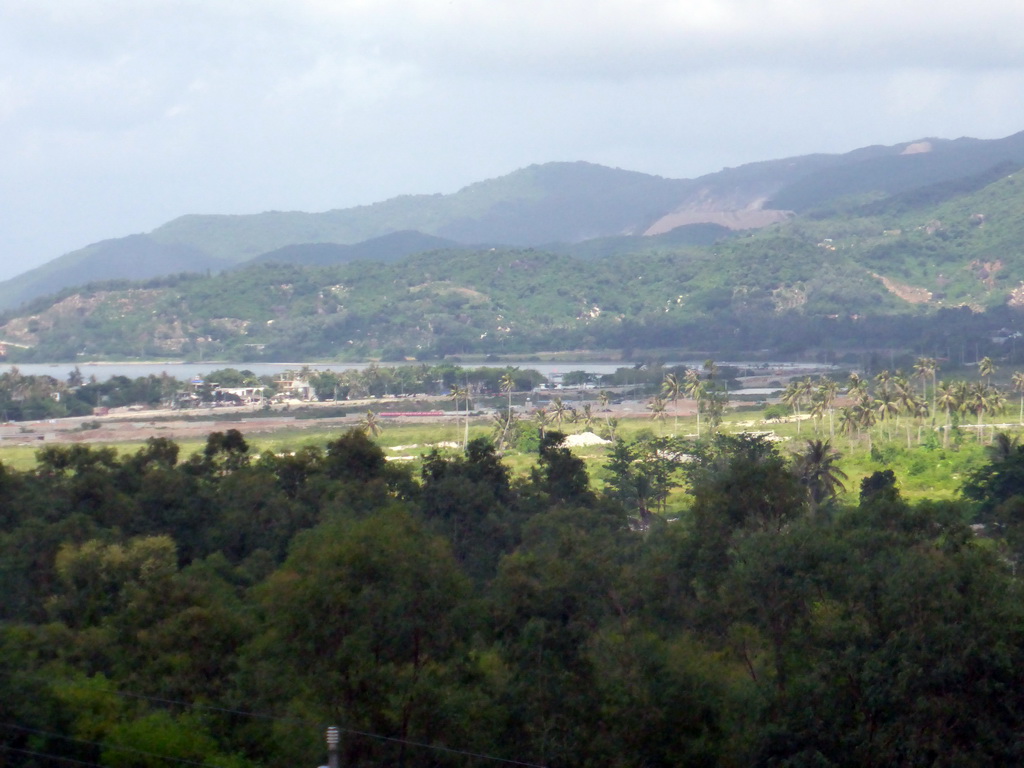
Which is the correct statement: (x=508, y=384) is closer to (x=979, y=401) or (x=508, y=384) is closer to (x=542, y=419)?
(x=542, y=419)

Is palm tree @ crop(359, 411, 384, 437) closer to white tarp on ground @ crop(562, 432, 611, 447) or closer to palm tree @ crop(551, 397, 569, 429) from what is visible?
white tarp on ground @ crop(562, 432, 611, 447)

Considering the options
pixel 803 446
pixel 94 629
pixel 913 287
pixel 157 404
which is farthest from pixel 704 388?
pixel 913 287

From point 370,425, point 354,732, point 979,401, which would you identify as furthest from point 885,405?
point 354,732

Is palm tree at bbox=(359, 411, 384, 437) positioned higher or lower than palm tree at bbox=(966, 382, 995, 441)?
higher

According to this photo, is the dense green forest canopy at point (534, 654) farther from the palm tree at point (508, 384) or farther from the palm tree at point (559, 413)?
the palm tree at point (508, 384)

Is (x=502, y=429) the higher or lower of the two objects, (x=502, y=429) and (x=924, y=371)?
the lower

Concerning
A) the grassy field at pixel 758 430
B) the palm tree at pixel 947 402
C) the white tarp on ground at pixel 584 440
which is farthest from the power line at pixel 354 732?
the palm tree at pixel 947 402

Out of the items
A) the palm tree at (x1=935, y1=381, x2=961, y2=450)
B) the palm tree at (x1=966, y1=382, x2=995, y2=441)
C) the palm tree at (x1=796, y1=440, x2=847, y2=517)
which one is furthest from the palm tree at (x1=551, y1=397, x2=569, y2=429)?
the palm tree at (x1=796, y1=440, x2=847, y2=517)

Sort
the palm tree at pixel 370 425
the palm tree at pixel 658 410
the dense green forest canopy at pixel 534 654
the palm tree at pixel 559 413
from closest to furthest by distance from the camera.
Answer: the dense green forest canopy at pixel 534 654 < the palm tree at pixel 370 425 < the palm tree at pixel 559 413 < the palm tree at pixel 658 410
